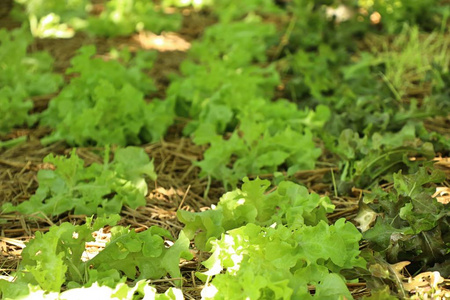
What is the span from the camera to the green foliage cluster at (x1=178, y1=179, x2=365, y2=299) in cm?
170

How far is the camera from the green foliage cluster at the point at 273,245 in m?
1.70

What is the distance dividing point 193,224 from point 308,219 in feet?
1.18

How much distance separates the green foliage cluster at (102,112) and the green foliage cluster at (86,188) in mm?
397

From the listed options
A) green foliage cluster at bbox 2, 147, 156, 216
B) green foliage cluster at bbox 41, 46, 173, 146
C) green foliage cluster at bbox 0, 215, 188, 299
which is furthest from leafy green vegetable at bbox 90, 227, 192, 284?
green foliage cluster at bbox 41, 46, 173, 146

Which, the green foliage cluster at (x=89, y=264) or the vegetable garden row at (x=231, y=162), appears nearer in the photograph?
the green foliage cluster at (x=89, y=264)

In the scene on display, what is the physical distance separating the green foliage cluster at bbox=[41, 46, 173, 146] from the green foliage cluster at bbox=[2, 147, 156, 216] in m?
0.40

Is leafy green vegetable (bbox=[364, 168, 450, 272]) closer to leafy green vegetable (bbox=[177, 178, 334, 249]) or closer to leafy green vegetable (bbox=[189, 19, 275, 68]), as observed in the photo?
leafy green vegetable (bbox=[177, 178, 334, 249])

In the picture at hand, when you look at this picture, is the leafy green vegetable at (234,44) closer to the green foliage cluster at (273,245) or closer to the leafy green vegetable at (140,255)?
the green foliage cluster at (273,245)

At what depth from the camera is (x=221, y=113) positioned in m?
3.06

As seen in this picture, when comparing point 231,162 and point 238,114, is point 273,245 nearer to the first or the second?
point 231,162

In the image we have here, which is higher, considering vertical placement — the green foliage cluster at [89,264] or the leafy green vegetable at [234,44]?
the green foliage cluster at [89,264]

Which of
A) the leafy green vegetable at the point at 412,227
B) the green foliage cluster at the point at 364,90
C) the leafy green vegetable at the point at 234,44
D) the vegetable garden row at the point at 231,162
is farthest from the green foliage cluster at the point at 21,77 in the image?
the leafy green vegetable at the point at 412,227

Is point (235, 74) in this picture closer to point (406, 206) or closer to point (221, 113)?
point (221, 113)

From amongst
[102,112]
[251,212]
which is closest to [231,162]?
[102,112]
